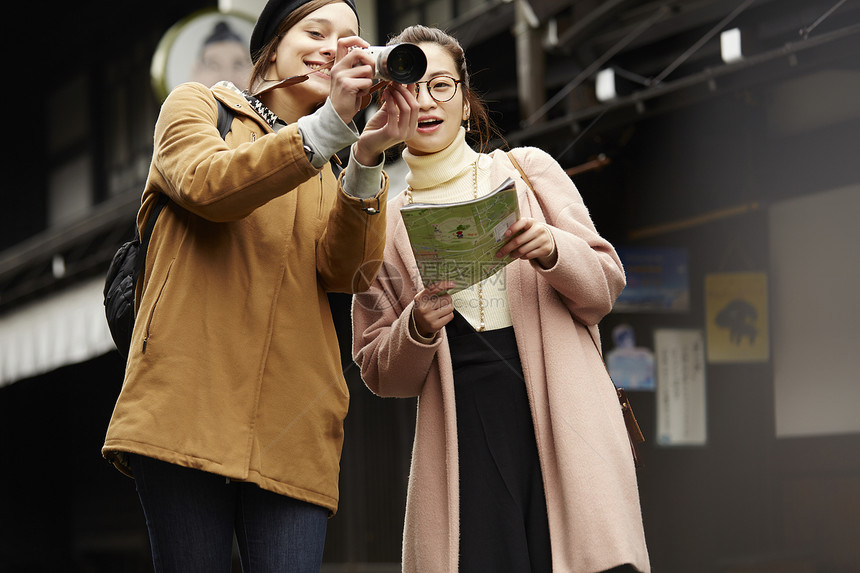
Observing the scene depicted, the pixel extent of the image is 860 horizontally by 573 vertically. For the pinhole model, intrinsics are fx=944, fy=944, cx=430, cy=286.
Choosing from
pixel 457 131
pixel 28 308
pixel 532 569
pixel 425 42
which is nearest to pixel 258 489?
pixel 532 569

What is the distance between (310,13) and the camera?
→ 2.34 metres

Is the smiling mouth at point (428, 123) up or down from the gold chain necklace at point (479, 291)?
up

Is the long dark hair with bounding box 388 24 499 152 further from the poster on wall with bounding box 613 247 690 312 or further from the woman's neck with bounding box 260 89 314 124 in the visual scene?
the poster on wall with bounding box 613 247 690 312

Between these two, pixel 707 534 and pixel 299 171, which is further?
pixel 707 534

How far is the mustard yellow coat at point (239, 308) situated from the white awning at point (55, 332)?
542 cm

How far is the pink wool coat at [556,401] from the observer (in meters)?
2.21

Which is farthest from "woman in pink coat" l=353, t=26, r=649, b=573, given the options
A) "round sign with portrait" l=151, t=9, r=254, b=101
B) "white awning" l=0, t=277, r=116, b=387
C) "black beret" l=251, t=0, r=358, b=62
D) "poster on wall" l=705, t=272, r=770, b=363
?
"round sign with portrait" l=151, t=9, r=254, b=101

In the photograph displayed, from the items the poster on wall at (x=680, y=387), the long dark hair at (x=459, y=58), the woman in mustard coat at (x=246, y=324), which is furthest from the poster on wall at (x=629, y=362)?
the woman in mustard coat at (x=246, y=324)

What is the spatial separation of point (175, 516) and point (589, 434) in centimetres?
97

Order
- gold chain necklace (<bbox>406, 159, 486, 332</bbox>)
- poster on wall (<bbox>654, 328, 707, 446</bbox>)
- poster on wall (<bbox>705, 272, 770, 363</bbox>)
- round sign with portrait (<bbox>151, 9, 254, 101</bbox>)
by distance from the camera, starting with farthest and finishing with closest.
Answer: round sign with portrait (<bbox>151, 9, 254, 101</bbox>)
poster on wall (<bbox>654, 328, 707, 446</bbox>)
poster on wall (<bbox>705, 272, 770, 363</bbox>)
gold chain necklace (<bbox>406, 159, 486, 332</bbox>)

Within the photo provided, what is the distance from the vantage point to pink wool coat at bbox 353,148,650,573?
7.26ft

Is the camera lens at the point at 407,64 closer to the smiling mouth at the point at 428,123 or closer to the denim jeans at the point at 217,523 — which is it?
the smiling mouth at the point at 428,123

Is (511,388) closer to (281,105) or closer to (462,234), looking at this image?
(462,234)

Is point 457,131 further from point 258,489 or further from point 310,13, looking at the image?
point 258,489
